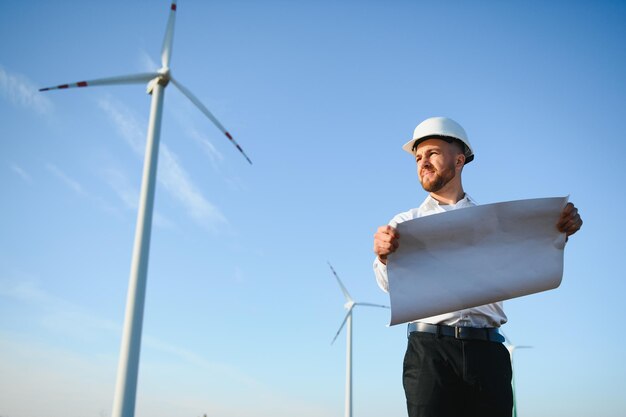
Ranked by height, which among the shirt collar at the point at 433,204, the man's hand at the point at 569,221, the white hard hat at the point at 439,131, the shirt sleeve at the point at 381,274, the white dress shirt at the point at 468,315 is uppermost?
the white hard hat at the point at 439,131

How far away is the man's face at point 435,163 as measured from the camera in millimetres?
5227

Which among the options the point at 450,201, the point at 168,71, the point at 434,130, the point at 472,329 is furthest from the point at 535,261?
the point at 168,71

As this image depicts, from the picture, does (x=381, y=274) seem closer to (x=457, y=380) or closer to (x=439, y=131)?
(x=457, y=380)

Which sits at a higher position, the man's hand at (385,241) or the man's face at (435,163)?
the man's face at (435,163)

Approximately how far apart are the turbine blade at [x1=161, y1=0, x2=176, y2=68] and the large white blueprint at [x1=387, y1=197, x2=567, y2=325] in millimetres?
17898

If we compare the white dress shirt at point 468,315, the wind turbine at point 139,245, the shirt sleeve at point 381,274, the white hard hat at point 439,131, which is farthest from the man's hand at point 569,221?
the wind turbine at point 139,245

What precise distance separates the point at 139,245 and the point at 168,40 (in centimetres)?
961

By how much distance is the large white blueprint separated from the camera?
Result: 13.9 ft

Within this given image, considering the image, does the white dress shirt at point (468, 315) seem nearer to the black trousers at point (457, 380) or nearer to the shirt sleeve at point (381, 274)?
the shirt sleeve at point (381, 274)

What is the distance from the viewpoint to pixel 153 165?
16.9 metres

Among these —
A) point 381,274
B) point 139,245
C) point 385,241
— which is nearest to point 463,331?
point 381,274

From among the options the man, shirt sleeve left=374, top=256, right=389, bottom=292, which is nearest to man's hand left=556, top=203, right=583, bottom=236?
the man

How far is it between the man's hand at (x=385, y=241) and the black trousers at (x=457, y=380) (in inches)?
41.8

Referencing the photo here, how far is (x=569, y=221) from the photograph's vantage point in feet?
14.7
